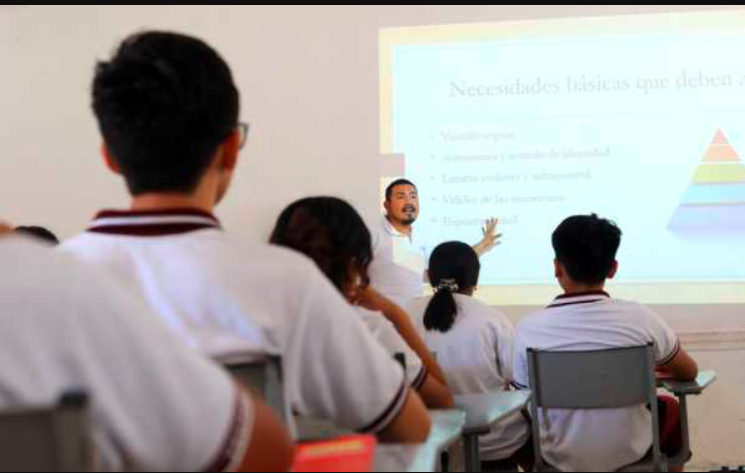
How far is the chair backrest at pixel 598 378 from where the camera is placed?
2.02 meters

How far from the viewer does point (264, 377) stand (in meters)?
0.92

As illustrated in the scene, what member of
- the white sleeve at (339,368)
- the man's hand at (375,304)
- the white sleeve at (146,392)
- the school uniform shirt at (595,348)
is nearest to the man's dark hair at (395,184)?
the school uniform shirt at (595,348)

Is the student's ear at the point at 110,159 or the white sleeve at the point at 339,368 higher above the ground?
the student's ear at the point at 110,159

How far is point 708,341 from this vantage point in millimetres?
4168

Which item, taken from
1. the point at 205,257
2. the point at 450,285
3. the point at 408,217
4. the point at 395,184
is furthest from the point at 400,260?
the point at 205,257

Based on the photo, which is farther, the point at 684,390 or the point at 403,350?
the point at 684,390

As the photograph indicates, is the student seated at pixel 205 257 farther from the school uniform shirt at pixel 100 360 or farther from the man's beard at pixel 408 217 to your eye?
the man's beard at pixel 408 217

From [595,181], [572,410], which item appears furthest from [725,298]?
[572,410]

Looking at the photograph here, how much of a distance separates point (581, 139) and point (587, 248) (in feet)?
6.45

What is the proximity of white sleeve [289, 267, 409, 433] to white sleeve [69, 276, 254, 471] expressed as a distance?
201 millimetres

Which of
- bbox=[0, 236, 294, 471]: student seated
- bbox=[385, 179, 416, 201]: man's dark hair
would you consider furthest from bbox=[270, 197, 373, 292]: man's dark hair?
bbox=[385, 179, 416, 201]: man's dark hair

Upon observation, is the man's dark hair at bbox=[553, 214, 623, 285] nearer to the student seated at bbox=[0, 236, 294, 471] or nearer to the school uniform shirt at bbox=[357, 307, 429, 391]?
the school uniform shirt at bbox=[357, 307, 429, 391]

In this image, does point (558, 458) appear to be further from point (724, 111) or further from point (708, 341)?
point (724, 111)

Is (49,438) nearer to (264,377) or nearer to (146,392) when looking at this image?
(146,392)
